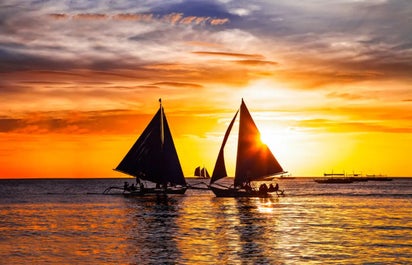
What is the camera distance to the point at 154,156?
11162cm

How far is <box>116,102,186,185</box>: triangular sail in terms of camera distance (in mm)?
111688

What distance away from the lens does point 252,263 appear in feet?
131

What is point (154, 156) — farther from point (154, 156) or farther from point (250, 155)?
point (250, 155)

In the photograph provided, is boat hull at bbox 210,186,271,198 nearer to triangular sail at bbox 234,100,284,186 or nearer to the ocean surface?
triangular sail at bbox 234,100,284,186

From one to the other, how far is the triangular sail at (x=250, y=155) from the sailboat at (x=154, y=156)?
14.2 m

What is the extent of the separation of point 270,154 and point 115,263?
68.7 metres

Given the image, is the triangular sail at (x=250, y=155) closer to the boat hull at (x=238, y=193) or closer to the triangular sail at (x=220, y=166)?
the triangular sail at (x=220, y=166)

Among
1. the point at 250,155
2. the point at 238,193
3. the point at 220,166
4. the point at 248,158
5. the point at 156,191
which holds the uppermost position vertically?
the point at 250,155

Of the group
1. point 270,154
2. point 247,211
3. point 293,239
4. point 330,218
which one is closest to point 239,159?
point 270,154

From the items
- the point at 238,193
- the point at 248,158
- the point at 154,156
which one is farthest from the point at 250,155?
the point at 154,156

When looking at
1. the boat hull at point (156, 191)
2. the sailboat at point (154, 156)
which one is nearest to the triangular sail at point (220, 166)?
the sailboat at point (154, 156)

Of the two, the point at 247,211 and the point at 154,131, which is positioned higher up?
the point at 154,131

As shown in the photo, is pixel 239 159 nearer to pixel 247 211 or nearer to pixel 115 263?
pixel 247 211

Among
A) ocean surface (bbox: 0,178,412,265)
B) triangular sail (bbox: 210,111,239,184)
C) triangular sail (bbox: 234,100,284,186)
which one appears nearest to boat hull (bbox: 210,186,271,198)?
triangular sail (bbox: 234,100,284,186)
